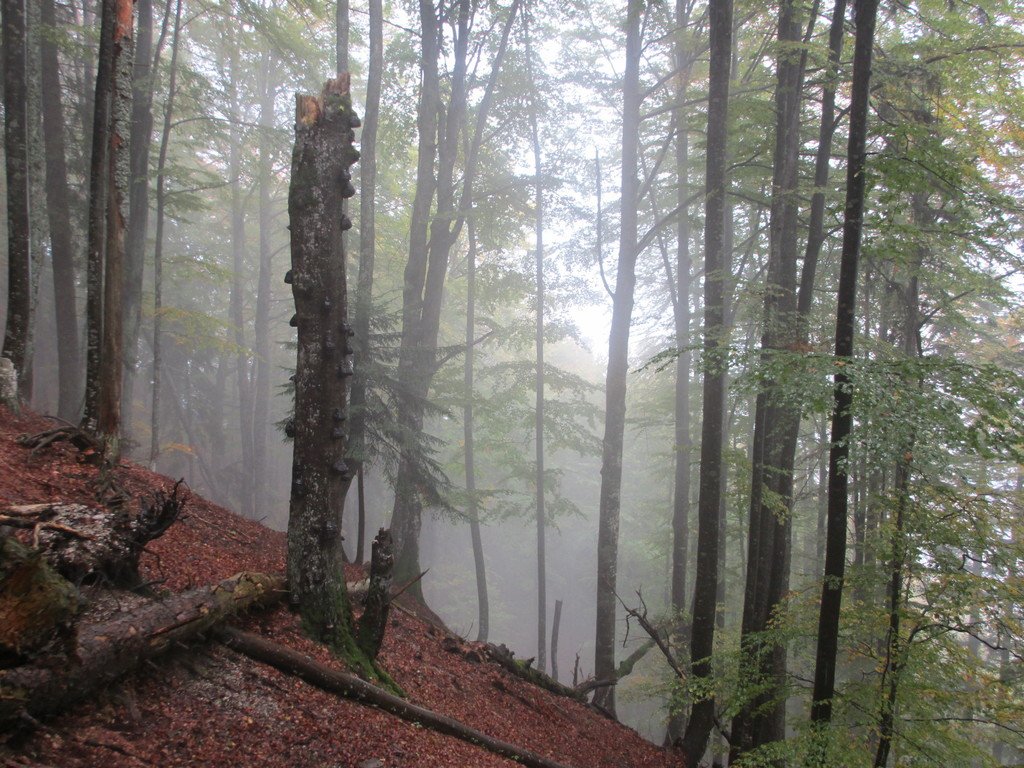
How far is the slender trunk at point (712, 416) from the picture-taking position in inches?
298

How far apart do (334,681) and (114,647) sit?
1858 mm

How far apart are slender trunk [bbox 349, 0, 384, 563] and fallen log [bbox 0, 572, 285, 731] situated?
4.54 meters

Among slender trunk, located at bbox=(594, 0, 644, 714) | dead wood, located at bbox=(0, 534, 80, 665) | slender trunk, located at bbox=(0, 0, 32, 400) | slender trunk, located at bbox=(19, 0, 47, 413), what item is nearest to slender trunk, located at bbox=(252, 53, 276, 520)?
slender trunk, located at bbox=(19, 0, 47, 413)

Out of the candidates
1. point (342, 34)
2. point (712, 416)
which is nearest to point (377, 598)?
point (712, 416)

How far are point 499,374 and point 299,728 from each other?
13.2 m

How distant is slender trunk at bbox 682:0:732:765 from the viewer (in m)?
7.56

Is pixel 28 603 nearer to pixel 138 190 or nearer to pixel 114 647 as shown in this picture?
pixel 114 647

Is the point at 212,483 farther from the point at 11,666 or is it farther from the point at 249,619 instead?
the point at 11,666

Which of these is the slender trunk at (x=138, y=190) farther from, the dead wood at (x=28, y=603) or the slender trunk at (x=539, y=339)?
the dead wood at (x=28, y=603)

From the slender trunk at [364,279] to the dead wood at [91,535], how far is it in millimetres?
4880

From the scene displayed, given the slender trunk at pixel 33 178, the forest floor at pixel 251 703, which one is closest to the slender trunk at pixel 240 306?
the slender trunk at pixel 33 178

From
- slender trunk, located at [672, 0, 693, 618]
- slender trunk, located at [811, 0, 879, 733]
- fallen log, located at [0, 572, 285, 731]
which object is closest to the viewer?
fallen log, located at [0, 572, 285, 731]

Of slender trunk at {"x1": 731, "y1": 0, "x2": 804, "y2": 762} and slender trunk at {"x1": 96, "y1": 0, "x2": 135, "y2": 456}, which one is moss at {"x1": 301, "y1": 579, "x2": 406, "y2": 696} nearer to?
slender trunk at {"x1": 96, "y1": 0, "x2": 135, "y2": 456}

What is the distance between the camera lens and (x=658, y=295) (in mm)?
21672
